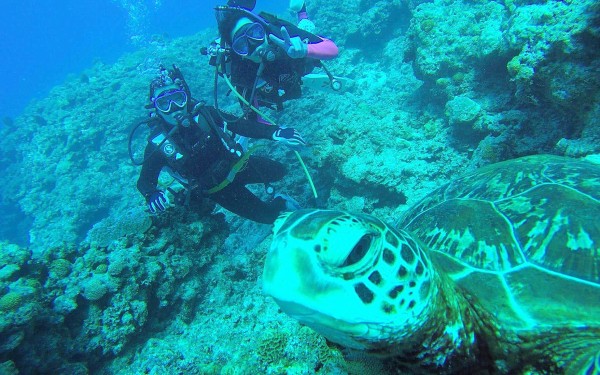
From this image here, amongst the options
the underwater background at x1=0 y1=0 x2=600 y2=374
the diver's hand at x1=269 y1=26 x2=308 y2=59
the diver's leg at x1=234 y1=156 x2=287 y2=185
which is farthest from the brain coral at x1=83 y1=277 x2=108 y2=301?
the diver's hand at x1=269 y1=26 x2=308 y2=59

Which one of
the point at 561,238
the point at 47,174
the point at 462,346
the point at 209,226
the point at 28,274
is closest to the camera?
the point at 462,346

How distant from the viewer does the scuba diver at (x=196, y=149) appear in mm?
3984

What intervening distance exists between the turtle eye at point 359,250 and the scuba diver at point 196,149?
9.62 feet

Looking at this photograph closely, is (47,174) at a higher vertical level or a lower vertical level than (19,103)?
lower

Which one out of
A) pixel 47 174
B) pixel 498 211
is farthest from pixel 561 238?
pixel 47 174

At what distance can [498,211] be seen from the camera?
1769 millimetres

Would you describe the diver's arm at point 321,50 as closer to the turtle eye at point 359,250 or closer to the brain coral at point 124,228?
the brain coral at point 124,228

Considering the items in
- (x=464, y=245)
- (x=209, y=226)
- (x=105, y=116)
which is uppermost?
(x=105, y=116)

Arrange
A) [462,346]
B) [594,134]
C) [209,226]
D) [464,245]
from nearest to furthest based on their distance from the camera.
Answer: [462,346]
[464,245]
[594,134]
[209,226]

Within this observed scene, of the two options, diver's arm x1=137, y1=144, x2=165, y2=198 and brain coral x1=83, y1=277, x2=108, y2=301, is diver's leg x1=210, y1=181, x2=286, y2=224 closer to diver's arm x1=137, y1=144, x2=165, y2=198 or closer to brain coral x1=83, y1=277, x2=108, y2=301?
diver's arm x1=137, y1=144, x2=165, y2=198

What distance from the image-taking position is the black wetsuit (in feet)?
13.4

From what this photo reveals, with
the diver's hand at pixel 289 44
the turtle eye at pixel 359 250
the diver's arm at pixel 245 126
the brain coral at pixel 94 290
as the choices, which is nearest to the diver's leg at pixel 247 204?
the diver's arm at pixel 245 126

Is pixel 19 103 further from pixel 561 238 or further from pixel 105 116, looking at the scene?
pixel 561 238

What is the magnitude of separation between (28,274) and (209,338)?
1843mm
